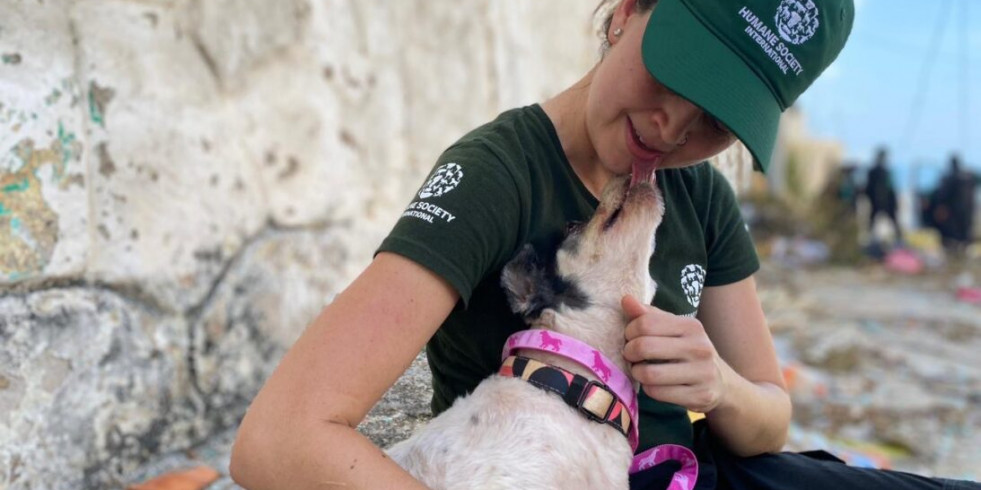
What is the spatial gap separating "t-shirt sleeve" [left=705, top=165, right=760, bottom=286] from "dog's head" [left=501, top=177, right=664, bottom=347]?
0.73 feet

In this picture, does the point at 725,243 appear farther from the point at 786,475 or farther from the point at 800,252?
the point at 800,252

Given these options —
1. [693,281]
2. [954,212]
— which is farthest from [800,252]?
[693,281]

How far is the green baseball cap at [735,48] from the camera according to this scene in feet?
3.91

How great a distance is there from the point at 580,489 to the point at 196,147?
7.30ft

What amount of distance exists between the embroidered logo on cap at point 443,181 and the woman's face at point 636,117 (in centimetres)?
28

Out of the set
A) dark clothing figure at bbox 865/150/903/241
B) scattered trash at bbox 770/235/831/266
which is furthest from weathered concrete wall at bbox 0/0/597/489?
dark clothing figure at bbox 865/150/903/241

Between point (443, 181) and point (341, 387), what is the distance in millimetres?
325

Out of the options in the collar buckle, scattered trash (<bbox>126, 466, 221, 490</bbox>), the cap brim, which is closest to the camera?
the cap brim

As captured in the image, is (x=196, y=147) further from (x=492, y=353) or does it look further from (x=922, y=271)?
(x=922, y=271)

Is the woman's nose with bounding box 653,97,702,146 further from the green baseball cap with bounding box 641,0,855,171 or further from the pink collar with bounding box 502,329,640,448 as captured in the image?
the pink collar with bounding box 502,329,640,448

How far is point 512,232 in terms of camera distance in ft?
4.22

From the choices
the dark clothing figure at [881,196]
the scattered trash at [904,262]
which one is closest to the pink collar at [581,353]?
the scattered trash at [904,262]

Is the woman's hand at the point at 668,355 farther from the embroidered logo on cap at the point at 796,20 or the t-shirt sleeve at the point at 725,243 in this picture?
the embroidered logo on cap at the point at 796,20

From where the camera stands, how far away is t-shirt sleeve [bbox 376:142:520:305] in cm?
113
